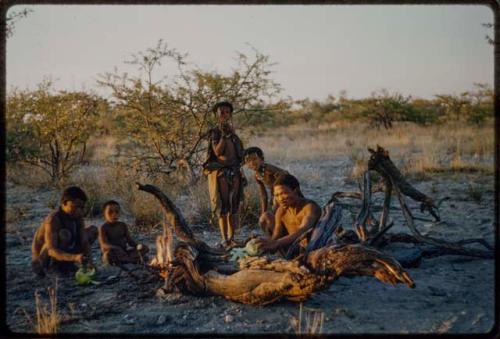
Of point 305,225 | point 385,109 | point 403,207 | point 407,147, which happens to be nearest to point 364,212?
point 403,207

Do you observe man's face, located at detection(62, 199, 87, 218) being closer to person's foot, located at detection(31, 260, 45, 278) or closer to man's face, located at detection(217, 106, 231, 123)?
person's foot, located at detection(31, 260, 45, 278)

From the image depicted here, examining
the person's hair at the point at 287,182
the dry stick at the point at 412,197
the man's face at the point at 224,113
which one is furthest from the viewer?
the man's face at the point at 224,113

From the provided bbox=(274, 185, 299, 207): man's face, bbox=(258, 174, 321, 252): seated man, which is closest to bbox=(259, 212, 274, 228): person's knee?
bbox=(258, 174, 321, 252): seated man

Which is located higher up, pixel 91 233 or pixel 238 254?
pixel 91 233

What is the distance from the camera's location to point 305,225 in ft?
17.3

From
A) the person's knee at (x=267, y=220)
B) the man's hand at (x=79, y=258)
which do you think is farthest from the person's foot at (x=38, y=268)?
the person's knee at (x=267, y=220)

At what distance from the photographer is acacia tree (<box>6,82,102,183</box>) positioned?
10352 mm

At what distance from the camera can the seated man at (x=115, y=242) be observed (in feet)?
18.5

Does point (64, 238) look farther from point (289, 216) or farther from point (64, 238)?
point (289, 216)

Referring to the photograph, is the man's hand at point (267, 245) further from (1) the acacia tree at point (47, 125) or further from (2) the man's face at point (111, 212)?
(1) the acacia tree at point (47, 125)

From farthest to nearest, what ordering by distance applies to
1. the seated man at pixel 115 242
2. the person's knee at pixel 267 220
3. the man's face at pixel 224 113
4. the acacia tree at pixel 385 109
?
the acacia tree at pixel 385 109 → the man's face at pixel 224 113 → the person's knee at pixel 267 220 → the seated man at pixel 115 242

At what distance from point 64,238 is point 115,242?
0.53 metres

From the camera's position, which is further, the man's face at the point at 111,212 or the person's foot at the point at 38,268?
the man's face at the point at 111,212

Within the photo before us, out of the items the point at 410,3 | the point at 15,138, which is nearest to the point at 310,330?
the point at 410,3
